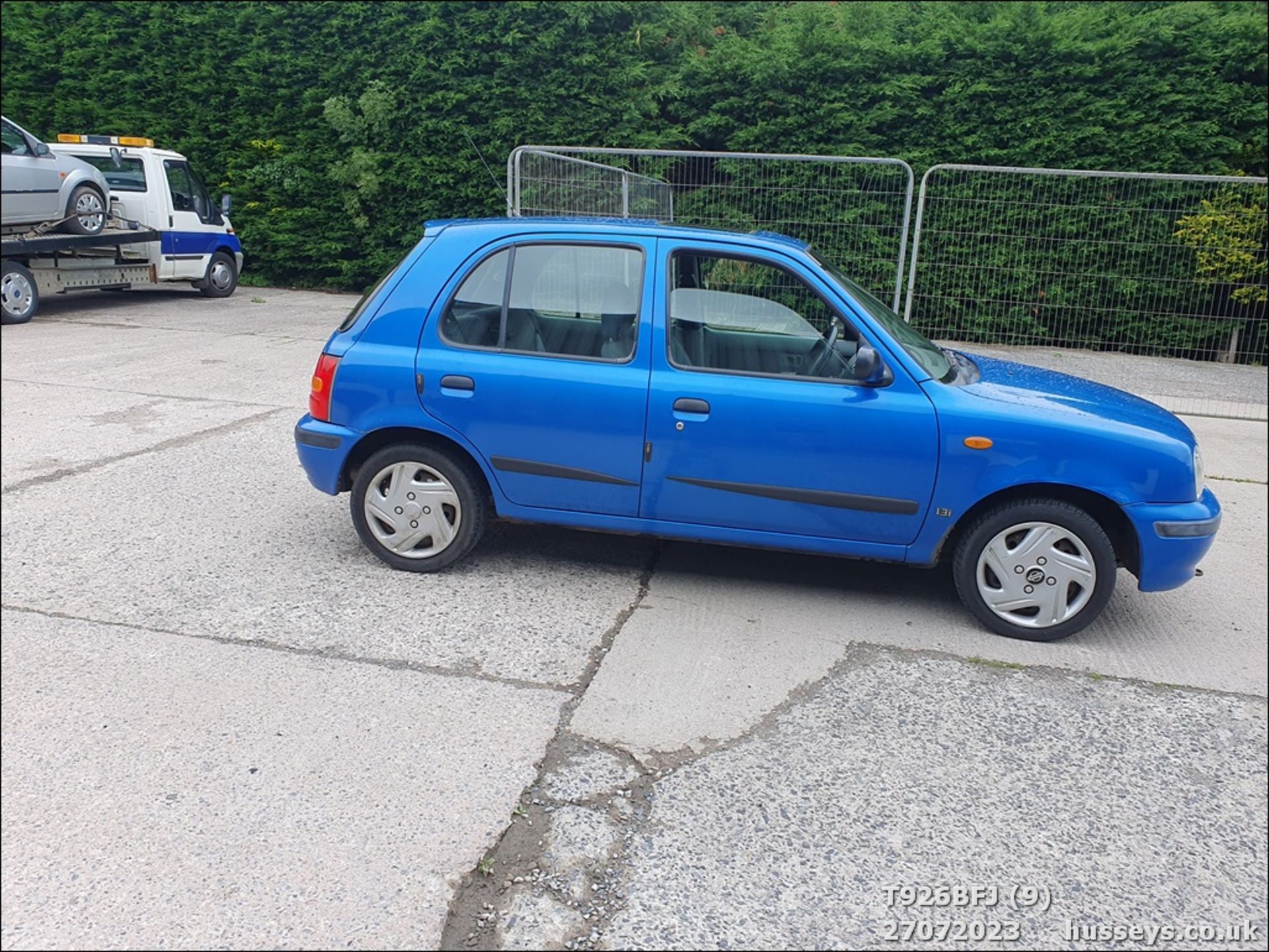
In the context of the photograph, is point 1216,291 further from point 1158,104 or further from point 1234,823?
point 1234,823

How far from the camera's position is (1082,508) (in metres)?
4.20

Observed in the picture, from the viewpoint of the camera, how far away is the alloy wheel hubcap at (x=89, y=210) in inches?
482

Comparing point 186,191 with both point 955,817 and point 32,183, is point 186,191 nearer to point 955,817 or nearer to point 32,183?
point 32,183

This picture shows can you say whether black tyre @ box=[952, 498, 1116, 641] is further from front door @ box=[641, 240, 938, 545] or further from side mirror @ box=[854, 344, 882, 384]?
side mirror @ box=[854, 344, 882, 384]

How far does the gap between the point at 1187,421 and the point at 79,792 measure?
8789 mm

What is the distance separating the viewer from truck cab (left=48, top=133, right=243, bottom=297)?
1384cm

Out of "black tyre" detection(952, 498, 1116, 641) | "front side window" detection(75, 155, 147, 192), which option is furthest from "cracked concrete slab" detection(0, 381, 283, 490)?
"front side window" detection(75, 155, 147, 192)

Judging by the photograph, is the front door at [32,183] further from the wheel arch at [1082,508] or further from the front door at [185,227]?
the wheel arch at [1082,508]

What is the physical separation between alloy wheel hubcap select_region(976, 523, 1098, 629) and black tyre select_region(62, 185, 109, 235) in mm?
12035

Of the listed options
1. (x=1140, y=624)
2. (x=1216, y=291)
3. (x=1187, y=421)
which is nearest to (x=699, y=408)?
(x=1140, y=624)

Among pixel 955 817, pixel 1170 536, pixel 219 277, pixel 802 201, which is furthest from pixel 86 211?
pixel 955 817

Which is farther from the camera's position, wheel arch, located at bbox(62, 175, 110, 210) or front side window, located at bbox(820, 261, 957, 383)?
wheel arch, located at bbox(62, 175, 110, 210)

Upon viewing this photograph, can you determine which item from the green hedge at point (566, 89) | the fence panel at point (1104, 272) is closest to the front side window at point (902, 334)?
the fence panel at point (1104, 272)

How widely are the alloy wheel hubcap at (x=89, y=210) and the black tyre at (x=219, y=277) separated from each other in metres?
2.52
